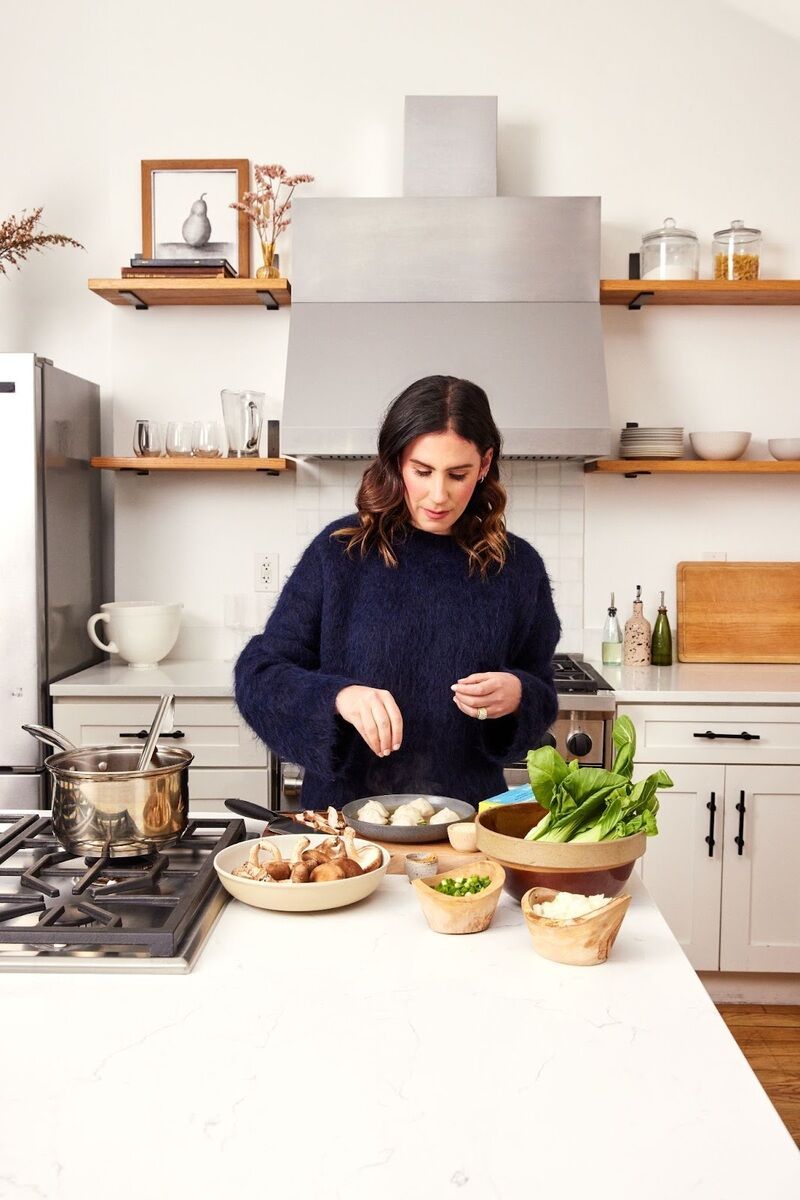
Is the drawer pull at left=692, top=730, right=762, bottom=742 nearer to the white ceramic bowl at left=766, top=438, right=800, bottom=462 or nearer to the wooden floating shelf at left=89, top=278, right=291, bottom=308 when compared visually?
the white ceramic bowl at left=766, top=438, right=800, bottom=462

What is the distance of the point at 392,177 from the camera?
3867mm

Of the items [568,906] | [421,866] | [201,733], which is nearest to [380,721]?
[421,866]

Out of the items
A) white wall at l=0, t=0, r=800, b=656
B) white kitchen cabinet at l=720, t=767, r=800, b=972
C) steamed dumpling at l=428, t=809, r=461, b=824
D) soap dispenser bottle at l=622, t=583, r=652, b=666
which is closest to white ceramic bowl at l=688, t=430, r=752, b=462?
white wall at l=0, t=0, r=800, b=656

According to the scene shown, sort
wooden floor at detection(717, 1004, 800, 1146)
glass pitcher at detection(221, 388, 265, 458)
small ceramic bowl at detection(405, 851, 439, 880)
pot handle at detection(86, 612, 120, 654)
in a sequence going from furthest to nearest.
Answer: glass pitcher at detection(221, 388, 265, 458) → pot handle at detection(86, 612, 120, 654) → wooden floor at detection(717, 1004, 800, 1146) → small ceramic bowl at detection(405, 851, 439, 880)

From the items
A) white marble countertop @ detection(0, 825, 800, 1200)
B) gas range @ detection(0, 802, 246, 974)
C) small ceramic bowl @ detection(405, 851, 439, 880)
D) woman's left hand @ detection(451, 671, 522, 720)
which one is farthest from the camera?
woman's left hand @ detection(451, 671, 522, 720)

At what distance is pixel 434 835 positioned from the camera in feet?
5.36

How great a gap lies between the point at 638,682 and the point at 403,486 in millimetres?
1639

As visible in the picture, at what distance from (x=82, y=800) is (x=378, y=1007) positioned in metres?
0.54

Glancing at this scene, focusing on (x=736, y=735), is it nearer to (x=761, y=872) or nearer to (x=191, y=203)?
(x=761, y=872)

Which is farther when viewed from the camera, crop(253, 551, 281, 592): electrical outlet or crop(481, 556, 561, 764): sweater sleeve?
crop(253, 551, 281, 592): electrical outlet

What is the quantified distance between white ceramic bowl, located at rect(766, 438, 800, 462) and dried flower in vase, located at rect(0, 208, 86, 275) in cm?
252

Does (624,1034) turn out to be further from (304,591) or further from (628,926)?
(304,591)

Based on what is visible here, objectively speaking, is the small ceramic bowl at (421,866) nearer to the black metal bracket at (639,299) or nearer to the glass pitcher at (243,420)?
the glass pitcher at (243,420)

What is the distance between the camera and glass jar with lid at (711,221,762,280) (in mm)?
3688
